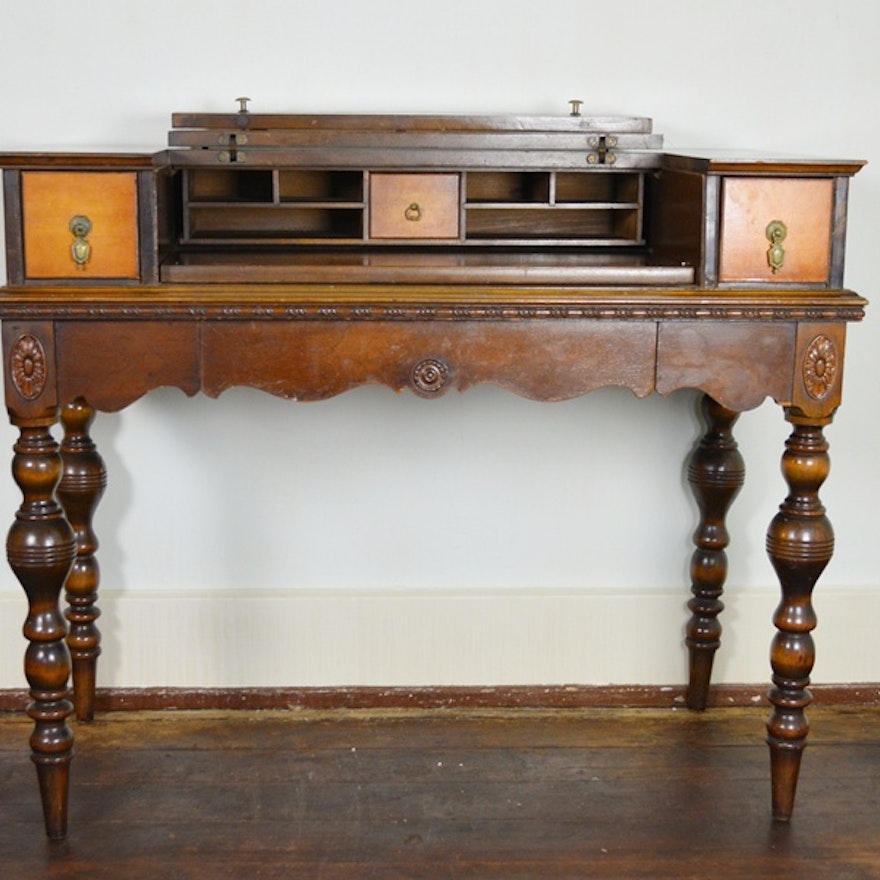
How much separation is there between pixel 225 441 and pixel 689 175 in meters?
1.23

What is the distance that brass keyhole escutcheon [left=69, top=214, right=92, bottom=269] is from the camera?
2658mm

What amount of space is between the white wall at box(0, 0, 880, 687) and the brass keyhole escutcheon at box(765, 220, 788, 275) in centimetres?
76

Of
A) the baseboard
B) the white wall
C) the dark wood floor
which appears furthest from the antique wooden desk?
the baseboard

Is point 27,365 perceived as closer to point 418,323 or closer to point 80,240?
point 80,240

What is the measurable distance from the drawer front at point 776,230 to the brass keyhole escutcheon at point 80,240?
3.53 ft

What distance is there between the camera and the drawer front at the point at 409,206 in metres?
3.01

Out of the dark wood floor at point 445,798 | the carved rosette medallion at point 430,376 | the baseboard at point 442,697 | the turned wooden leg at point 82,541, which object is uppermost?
the carved rosette medallion at point 430,376

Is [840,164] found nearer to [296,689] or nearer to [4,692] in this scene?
[296,689]

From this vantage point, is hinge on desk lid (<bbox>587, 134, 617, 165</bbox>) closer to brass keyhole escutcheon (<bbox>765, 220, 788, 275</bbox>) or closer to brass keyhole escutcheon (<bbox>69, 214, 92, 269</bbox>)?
brass keyhole escutcheon (<bbox>765, 220, 788, 275</bbox>)

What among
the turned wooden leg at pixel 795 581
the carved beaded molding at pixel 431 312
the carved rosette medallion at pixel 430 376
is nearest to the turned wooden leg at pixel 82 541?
the carved beaded molding at pixel 431 312

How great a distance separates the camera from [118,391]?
8.95 feet

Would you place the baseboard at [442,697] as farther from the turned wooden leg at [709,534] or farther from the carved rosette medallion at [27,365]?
the carved rosette medallion at [27,365]

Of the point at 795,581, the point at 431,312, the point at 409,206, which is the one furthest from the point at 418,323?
the point at 795,581

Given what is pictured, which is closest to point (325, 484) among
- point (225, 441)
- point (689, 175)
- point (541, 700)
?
point (225, 441)
